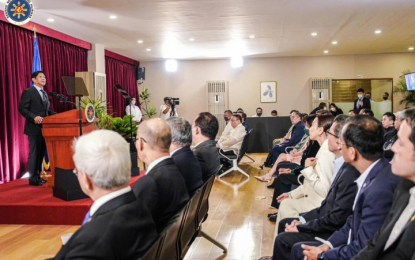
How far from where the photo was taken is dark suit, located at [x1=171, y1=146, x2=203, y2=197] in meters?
2.92

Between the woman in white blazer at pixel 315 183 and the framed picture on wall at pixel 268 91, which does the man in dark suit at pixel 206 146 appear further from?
the framed picture on wall at pixel 268 91

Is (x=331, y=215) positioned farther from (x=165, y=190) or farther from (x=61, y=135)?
(x=61, y=135)

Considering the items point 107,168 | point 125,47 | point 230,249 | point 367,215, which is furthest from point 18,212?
point 125,47

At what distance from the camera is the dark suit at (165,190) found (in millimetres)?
2154

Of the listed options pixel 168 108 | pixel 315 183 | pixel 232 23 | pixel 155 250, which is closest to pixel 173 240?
pixel 155 250

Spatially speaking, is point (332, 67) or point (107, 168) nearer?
A: point (107, 168)

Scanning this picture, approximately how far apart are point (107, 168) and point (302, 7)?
657 centimetres

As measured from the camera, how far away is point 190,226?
9.33 feet

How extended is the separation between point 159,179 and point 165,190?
0.07m

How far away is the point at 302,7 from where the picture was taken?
732 cm

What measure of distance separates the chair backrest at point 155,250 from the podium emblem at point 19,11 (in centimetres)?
514

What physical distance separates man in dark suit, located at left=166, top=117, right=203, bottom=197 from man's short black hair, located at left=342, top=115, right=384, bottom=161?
120 centimetres

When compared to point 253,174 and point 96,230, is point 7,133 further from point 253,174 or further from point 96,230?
point 96,230

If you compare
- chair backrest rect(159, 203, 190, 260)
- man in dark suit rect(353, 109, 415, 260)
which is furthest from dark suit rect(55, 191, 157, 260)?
man in dark suit rect(353, 109, 415, 260)
